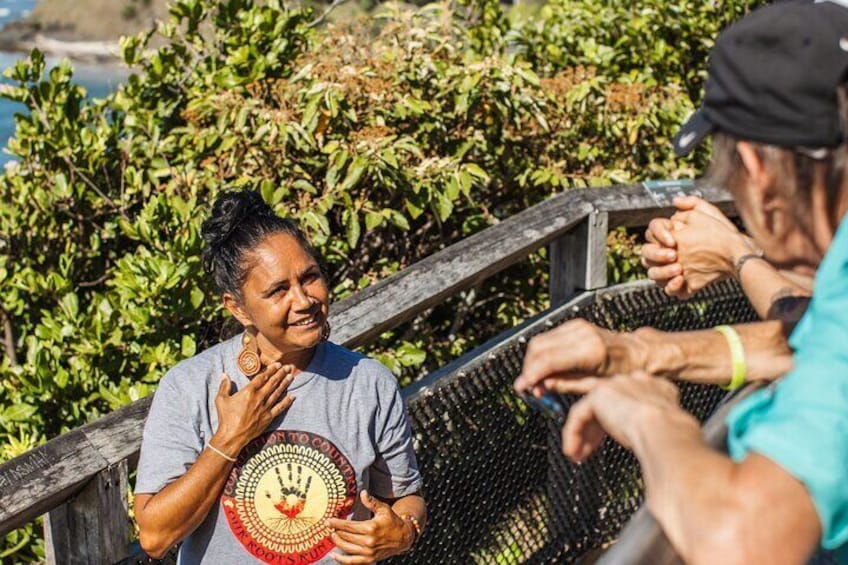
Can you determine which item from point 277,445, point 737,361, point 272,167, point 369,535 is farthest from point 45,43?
point 737,361

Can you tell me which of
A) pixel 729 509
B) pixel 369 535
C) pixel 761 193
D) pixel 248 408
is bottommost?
pixel 369 535

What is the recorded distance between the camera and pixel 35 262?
4.38 m

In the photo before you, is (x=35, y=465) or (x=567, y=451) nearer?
(x=567, y=451)

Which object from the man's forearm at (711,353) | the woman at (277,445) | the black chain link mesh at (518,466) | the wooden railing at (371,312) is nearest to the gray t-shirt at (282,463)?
the woman at (277,445)

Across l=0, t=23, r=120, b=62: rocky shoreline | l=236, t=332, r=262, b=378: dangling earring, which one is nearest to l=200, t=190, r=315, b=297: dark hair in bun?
l=236, t=332, r=262, b=378: dangling earring

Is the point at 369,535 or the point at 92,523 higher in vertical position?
the point at 92,523

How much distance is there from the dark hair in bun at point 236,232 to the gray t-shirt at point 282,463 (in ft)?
0.76

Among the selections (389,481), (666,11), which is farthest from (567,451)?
(666,11)

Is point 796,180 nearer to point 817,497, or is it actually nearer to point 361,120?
point 817,497

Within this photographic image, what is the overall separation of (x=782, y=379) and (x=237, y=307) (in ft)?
4.96

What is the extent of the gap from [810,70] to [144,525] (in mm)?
1571

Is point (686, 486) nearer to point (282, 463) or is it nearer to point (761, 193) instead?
point (761, 193)

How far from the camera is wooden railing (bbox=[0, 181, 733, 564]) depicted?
7.14 feet

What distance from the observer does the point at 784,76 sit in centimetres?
138
